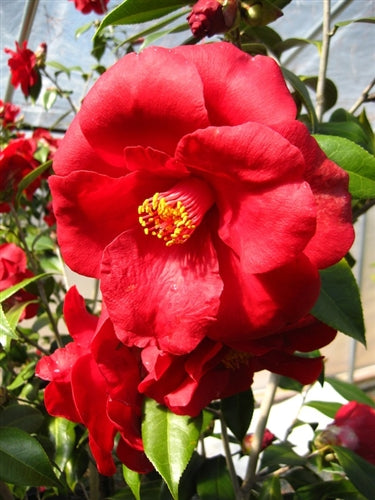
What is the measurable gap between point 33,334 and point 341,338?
2717 mm

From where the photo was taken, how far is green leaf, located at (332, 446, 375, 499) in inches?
28.7

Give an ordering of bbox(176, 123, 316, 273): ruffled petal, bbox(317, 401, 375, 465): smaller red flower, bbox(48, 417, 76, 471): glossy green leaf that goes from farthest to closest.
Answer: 1. bbox(317, 401, 375, 465): smaller red flower
2. bbox(48, 417, 76, 471): glossy green leaf
3. bbox(176, 123, 316, 273): ruffled petal

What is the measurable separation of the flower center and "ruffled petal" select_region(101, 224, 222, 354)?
2 cm

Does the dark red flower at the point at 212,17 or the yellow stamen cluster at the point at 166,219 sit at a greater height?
the dark red flower at the point at 212,17

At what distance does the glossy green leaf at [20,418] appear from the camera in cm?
76

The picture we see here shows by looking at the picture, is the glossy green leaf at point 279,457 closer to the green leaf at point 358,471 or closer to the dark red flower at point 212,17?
the green leaf at point 358,471

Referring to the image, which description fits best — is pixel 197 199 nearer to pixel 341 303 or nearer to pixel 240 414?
pixel 341 303

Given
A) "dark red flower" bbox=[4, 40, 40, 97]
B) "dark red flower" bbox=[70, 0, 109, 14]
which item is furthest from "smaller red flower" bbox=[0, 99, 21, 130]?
"dark red flower" bbox=[70, 0, 109, 14]

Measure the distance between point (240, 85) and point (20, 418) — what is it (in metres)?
0.66

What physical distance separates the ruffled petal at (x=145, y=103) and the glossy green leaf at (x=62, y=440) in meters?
0.59

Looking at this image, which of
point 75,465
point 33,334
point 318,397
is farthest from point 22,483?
point 318,397

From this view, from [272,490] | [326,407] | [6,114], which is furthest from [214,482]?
[6,114]

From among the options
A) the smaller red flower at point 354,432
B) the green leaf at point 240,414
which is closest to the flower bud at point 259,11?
the green leaf at point 240,414

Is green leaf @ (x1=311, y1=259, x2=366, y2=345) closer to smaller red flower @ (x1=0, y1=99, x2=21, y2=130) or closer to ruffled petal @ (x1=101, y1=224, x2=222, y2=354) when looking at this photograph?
ruffled petal @ (x1=101, y1=224, x2=222, y2=354)
